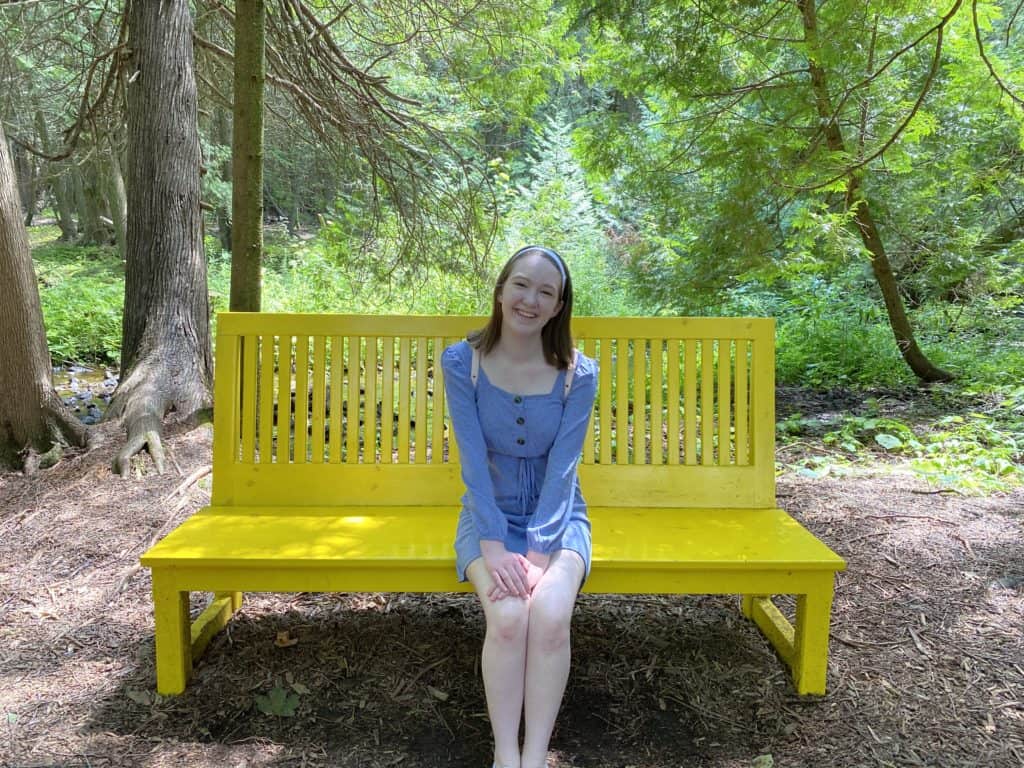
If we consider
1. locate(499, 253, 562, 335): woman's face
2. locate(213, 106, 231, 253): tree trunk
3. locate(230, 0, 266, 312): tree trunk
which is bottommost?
locate(499, 253, 562, 335): woman's face

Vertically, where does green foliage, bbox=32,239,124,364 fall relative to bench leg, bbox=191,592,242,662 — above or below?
above

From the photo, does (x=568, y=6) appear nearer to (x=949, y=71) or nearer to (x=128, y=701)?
(x=949, y=71)

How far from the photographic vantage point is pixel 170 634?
8.53ft

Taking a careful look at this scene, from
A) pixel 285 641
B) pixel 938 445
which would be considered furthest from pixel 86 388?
pixel 938 445

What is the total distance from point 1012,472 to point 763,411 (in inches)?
114

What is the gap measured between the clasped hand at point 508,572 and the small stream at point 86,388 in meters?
5.35

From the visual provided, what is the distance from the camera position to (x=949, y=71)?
18.9 feet

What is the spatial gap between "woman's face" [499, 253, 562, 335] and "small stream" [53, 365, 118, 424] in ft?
17.3

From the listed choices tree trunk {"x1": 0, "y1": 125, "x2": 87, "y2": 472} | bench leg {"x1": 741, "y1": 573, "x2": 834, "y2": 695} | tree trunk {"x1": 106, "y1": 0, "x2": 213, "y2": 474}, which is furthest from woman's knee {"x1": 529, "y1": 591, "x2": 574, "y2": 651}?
tree trunk {"x1": 106, "y1": 0, "x2": 213, "y2": 474}

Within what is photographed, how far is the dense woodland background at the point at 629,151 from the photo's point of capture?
517 cm

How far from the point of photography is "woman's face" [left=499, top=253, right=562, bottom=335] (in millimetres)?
2525

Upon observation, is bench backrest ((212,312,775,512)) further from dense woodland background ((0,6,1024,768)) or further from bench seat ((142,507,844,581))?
dense woodland background ((0,6,1024,768))

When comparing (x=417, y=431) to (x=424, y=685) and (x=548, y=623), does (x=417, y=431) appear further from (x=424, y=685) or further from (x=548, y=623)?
(x=548, y=623)

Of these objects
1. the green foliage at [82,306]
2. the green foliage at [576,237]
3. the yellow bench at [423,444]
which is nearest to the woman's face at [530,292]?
the yellow bench at [423,444]
